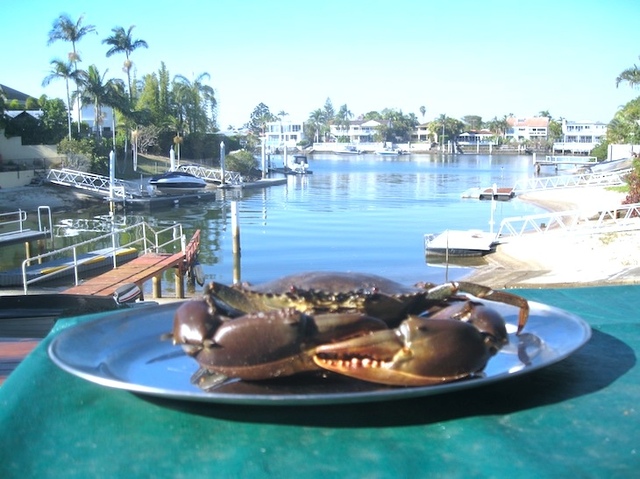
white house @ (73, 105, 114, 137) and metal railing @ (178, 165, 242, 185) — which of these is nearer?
metal railing @ (178, 165, 242, 185)

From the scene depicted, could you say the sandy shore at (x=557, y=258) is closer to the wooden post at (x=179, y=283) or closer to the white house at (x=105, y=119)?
the wooden post at (x=179, y=283)

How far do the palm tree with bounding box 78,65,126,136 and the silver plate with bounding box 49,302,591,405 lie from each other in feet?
211

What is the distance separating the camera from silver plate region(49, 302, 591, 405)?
241 cm

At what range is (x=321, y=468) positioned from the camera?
7.16 feet

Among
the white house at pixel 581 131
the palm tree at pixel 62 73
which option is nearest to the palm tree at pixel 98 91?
the palm tree at pixel 62 73

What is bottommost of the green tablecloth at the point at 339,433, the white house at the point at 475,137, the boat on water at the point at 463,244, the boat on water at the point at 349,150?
the boat on water at the point at 463,244

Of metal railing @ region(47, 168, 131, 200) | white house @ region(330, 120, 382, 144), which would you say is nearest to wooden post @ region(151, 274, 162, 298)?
metal railing @ region(47, 168, 131, 200)

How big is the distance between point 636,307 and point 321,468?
304 centimetres

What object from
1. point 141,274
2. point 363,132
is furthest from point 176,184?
point 363,132

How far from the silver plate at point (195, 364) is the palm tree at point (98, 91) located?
64.2 meters

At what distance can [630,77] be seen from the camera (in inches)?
2368

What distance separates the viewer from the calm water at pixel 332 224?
27484 millimetres

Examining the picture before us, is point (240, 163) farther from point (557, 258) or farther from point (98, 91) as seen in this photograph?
point (557, 258)

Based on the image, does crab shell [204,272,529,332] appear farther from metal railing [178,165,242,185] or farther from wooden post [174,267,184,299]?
metal railing [178,165,242,185]
